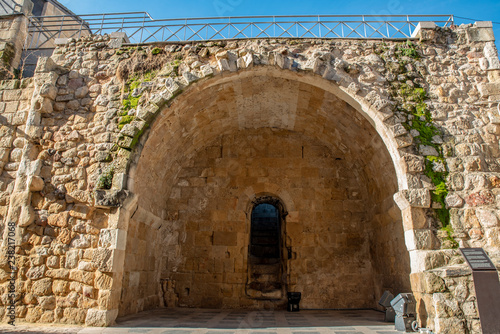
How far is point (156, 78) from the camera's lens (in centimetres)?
627

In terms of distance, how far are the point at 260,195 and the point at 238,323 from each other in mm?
3234

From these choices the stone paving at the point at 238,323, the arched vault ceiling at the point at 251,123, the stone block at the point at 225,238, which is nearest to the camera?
the stone paving at the point at 238,323

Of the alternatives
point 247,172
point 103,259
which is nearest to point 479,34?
point 247,172

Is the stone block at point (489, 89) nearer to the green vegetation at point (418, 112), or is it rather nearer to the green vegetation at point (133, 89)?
the green vegetation at point (418, 112)

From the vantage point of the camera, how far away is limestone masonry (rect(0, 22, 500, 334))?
5.21 meters

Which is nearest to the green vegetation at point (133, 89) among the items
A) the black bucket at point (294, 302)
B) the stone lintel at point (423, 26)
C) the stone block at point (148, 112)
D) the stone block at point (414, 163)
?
the stone block at point (148, 112)

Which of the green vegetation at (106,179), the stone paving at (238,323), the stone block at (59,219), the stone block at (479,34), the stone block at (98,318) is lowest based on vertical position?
the stone paving at (238,323)

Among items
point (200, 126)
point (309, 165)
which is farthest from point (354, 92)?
point (200, 126)

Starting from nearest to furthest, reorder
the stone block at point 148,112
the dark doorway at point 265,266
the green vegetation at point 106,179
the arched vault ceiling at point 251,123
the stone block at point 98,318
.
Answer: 1. the stone block at point 98,318
2. the green vegetation at point 106,179
3. the stone block at point 148,112
4. the arched vault ceiling at point 251,123
5. the dark doorway at point 265,266

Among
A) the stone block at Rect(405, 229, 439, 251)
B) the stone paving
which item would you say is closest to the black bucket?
the stone paving

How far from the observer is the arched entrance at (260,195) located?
6551 mm

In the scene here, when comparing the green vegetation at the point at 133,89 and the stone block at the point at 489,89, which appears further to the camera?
the green vegetation at the point at 133,89

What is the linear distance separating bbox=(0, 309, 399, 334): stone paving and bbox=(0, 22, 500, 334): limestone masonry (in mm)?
356

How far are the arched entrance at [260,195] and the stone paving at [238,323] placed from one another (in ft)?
1.93
